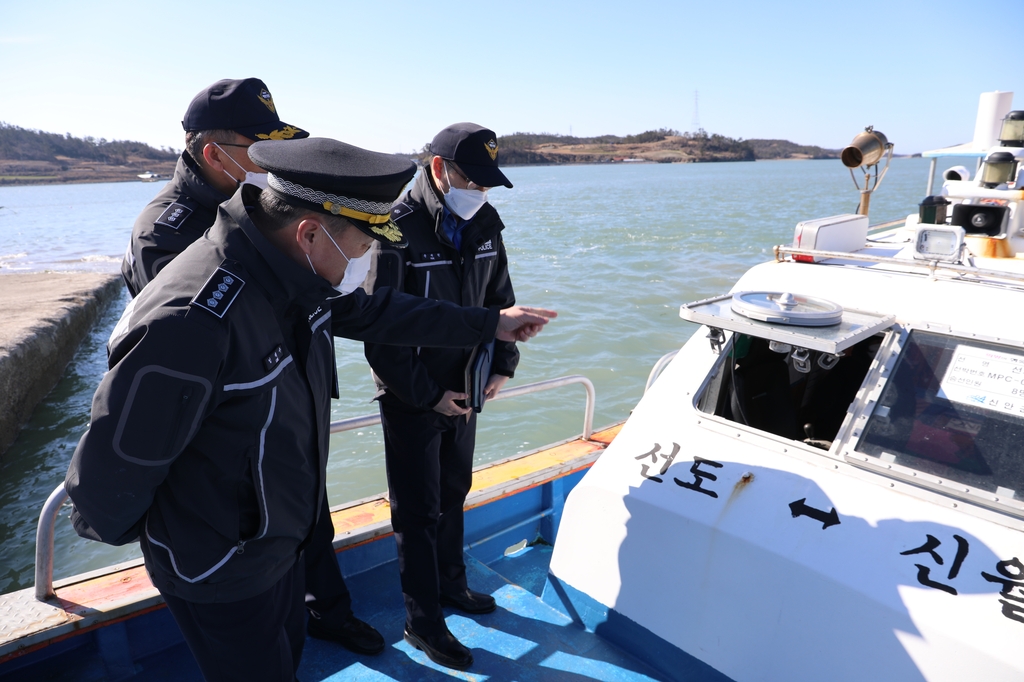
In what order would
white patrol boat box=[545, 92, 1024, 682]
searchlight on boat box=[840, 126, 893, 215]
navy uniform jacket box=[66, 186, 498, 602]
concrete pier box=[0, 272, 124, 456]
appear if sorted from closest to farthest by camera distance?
navy uniform jacket box=[66, 186, 498, 602] < white patrol boat box=[545, 92, 1024, 682] < searchlight on boat box=[840, 126, 893, 215] < concrete pier box=[0, 272, 124, 456]

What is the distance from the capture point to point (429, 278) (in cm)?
246

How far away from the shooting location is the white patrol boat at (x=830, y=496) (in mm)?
1853

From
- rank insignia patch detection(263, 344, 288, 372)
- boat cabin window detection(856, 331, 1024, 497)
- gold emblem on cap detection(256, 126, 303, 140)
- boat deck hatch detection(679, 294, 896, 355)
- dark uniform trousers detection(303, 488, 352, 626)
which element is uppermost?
gold emblem on cap detection(256, 126, 303, 140)

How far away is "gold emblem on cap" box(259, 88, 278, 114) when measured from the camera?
217 cm

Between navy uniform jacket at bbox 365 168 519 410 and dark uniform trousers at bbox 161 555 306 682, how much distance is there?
0.84m

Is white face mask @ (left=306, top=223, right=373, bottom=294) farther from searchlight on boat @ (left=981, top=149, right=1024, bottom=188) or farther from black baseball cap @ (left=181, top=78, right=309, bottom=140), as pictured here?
searchlight on boat @ (left=981, top=149, right=1024, bottom=188)

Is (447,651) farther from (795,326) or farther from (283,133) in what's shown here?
(283,133)

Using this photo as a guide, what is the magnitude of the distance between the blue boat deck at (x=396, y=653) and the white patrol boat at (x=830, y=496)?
5.0 inches

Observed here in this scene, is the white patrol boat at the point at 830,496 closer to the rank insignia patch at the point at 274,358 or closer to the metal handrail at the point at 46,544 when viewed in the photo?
the rank insignia patch at the point at 274,358

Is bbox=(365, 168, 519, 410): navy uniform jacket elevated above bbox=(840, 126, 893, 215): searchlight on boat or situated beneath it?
situated beneath

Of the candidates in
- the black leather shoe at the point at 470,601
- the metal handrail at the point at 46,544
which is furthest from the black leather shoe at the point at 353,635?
the metal handrail at the point at 46,544

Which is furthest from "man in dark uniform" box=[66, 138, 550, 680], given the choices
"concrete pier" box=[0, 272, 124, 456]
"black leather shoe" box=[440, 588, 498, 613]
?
"concrete pier" box=[0, 272, 124, 456]

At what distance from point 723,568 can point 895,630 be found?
500 mm

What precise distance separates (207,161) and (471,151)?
93cm
